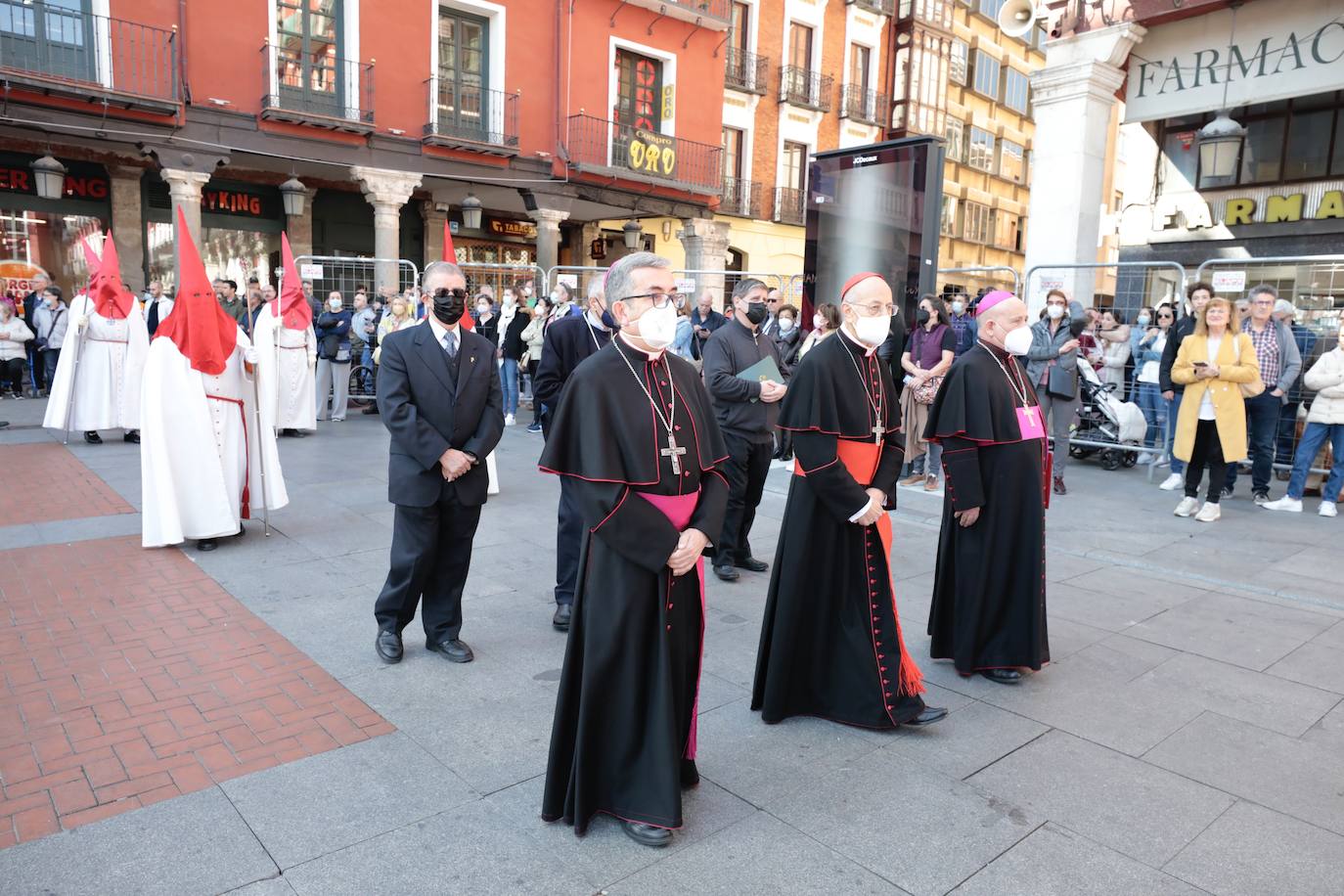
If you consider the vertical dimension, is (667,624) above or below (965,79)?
below

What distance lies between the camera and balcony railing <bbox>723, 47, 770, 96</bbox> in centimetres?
2634

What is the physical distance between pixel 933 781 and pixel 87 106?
17590 mm

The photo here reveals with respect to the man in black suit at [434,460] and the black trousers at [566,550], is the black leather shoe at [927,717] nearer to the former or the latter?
the black trousers at [566,550]

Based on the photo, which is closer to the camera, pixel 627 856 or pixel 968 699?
pixel 627 856

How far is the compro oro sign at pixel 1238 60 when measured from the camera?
1227cm

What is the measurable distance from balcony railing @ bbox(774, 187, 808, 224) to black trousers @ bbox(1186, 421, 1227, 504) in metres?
20.7

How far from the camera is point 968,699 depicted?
427 centimetres

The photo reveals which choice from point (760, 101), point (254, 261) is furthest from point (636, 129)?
point (254, 261)

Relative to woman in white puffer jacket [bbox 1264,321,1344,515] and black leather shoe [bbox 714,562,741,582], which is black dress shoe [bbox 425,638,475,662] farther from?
woman in white puffer jacket [bbox 1264,321,1344,515]

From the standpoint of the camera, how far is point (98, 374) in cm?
1056

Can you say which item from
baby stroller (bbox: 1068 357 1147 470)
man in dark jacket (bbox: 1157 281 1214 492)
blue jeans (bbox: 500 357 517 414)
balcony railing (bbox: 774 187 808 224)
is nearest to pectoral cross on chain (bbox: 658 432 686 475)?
man in dark jacket (bbox: 1157 281 1214 492)

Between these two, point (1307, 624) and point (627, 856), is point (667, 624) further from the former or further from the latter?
point (1307, 624)

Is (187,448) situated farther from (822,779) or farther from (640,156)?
(640,156)

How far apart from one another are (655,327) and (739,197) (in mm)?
24936
